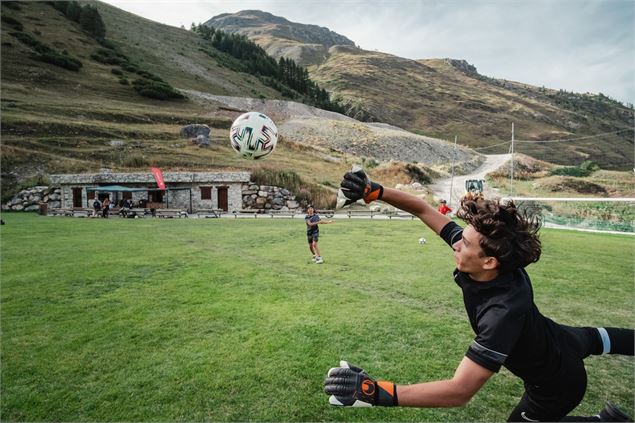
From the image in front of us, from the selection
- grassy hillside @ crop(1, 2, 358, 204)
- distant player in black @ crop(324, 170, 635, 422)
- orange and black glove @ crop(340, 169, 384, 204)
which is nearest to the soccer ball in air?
orange and black glove @ crop(340, 169, 384, 204)

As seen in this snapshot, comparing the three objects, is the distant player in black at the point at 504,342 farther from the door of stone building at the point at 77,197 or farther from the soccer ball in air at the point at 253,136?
the door of stone building at the point at 77,197

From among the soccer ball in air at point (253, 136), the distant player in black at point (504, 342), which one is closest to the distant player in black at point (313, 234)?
the soccer ball in air at point (253, 136)

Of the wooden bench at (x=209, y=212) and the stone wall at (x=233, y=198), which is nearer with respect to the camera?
the wooden bench at (x=209, y=212)

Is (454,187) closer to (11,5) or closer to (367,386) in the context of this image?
(367,386)

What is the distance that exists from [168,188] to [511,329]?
37.9m

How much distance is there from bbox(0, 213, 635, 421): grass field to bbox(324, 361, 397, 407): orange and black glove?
2059 millimetres

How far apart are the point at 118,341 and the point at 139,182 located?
34273 mm

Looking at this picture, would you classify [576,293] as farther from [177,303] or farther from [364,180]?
[177,303]

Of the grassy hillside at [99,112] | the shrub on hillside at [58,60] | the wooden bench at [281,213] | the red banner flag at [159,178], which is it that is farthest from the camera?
the shrub on hillside at [58,60]

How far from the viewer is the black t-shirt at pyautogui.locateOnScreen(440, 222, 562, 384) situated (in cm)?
212

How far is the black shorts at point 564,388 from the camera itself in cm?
254

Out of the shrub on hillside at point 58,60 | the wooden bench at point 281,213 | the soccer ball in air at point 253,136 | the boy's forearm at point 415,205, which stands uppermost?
the shrub on hillside at point 58,60

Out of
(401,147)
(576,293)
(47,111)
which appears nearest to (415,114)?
(401,147)

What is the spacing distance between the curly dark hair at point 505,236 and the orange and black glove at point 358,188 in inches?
35.0
